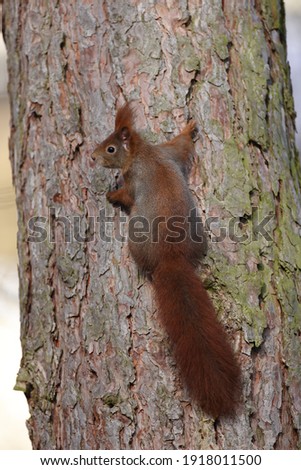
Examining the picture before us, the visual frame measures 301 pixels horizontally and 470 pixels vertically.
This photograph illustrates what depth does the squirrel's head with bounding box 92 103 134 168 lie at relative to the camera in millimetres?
2658

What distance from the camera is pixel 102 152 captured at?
270cm

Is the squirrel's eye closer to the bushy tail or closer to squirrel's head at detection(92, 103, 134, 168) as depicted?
squirrel's head at detection(92, 103, 134, 168)

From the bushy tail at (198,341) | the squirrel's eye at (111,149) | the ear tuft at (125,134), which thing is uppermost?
the ear tuft at (125,134)

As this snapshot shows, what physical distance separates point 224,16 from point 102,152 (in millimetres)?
650

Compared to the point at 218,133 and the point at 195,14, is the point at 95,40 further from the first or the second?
the point at 218,133

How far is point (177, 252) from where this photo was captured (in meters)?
2.59

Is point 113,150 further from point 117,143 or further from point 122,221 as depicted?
point 122,221

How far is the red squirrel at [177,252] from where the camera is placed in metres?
2.47

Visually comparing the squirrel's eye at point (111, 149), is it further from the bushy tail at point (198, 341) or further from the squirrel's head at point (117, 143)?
the bushy tail at point (198, 341)

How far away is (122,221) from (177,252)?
23 cm

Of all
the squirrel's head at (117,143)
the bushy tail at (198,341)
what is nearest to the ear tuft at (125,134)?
the squirrel's head at (117,143)
